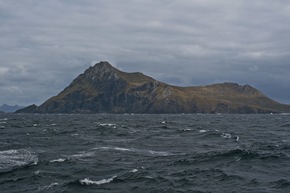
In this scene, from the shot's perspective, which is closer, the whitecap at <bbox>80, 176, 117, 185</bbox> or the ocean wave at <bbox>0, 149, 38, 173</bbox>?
the whitecap at <bbox>80, 176, 117, 185</bbox>

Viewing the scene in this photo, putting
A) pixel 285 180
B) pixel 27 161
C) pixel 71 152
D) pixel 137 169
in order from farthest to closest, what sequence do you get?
pixel 71 152 < pixel 27 161 < pixel 137 169 < pixel 285 180

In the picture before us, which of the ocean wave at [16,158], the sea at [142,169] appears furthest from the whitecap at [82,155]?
the ocean wave at [16,158]

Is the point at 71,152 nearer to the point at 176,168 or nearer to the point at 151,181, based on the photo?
the point at 176,168

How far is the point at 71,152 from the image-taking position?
54.2 metres

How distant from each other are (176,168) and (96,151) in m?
17.0

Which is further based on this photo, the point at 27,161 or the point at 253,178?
the point at 27,161

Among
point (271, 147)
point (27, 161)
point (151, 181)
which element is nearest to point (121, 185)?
point (151, 181)

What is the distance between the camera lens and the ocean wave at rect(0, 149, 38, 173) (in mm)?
43156

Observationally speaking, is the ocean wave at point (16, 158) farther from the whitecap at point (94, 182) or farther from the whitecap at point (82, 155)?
the whitecap at point (94, 182)

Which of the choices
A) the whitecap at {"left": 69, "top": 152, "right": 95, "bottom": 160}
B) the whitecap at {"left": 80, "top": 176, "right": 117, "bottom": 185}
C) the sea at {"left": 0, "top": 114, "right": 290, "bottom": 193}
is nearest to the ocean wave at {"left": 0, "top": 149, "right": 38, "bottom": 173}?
the sea at {"left": 0, "top": 114, "right": 290, "bottom": 193}

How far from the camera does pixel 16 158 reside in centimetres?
4919

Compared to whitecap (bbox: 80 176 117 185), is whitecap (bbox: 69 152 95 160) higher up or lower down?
higher up

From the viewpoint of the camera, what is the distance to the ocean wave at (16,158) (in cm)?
4316

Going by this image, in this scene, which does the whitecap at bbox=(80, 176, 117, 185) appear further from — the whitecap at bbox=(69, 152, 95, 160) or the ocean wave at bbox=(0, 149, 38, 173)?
the whitecap at bbox=(69, 152, 95, 160)
